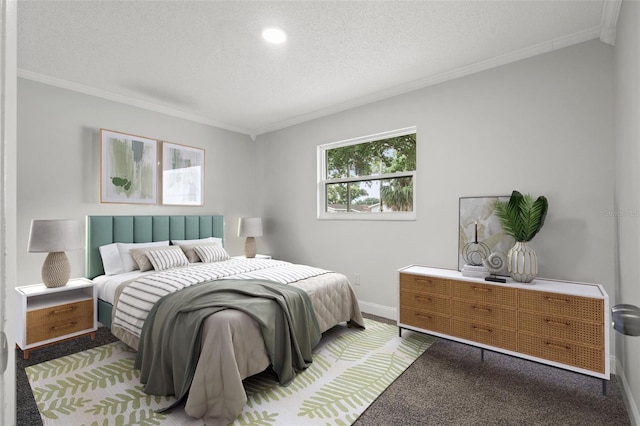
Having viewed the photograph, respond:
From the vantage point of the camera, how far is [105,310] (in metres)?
3.00

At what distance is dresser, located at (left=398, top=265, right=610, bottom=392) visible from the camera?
2.12 metres

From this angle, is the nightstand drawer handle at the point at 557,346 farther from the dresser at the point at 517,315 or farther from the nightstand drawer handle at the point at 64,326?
the nightstand drawer handle at the point at 64,326

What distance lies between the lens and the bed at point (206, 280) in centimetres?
188

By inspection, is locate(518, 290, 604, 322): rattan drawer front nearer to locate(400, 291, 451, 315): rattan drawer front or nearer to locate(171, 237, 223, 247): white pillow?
locate(400, 291, 451, 315): rattan drawer front

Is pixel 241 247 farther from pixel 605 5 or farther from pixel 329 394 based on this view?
pixel 605 5

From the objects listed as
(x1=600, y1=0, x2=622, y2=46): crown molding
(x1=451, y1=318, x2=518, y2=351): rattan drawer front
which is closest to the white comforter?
(x1=451, y1=318, x2=518, y2=351): rattan drawer front

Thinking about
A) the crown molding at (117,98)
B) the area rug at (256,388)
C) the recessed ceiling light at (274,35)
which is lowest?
the area rug at (256,388)

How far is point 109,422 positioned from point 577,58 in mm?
4190

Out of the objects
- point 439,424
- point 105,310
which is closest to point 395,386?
point 439,424

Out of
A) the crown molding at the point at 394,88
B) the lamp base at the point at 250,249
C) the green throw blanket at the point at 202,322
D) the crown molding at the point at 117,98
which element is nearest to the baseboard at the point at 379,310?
the green throw blanket at the point at 202,322

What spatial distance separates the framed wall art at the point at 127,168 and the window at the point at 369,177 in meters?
2.16

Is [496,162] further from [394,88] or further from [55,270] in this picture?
[55,270]

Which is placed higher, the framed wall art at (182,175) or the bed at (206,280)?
the framed wall art at (182,175)

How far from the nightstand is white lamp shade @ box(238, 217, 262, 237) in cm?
188
